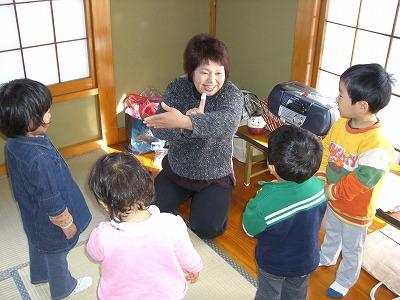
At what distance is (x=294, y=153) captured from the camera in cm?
137

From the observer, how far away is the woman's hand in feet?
6.34

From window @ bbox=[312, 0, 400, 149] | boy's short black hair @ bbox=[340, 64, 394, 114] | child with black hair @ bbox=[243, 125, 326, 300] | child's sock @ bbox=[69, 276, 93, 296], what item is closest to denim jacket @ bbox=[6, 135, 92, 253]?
child's sock @ bbox=[69, 276, 93, 296]

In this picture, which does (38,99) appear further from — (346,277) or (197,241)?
(346,277)

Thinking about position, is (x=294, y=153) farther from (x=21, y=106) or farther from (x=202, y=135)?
(x=21, y=106)

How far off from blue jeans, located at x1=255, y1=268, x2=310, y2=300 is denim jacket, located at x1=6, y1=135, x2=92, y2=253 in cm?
74

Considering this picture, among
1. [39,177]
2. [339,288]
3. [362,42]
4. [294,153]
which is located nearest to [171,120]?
[39,177]

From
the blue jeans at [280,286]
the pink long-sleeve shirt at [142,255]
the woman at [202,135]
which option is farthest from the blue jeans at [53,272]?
the blue jeans at [280,286]

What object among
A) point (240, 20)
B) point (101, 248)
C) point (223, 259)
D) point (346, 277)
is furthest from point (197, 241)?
point (240, 20)

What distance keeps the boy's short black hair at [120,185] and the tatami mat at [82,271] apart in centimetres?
98

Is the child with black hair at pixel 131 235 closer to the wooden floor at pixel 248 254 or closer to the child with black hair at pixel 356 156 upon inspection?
the child with black hair at pixel 356 156

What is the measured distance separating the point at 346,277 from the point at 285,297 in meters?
0.45

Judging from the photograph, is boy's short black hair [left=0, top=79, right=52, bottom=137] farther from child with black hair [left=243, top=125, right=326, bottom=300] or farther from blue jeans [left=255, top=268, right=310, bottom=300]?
blue jeans [left=255, top=268, right=310, bottom=300]

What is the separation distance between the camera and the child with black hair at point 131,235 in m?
1.23

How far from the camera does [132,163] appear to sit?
126 cm
